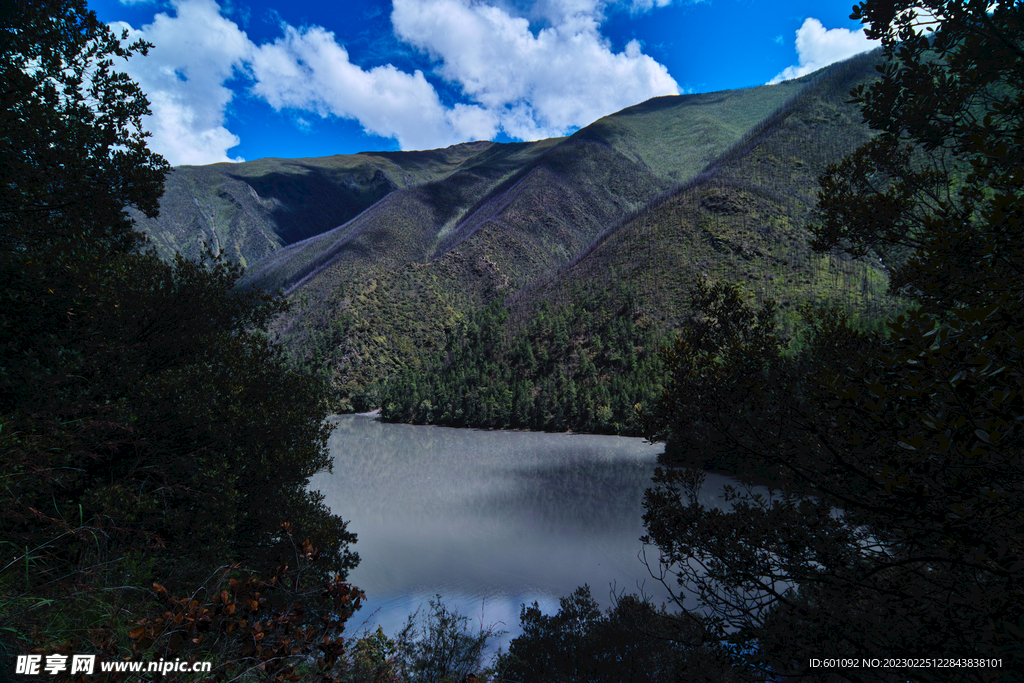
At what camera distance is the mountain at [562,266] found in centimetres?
5894

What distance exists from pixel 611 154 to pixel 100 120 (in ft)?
511

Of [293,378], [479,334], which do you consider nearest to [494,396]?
[479,334]

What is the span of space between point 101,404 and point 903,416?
8.66 metres

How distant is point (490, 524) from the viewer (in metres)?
21.2

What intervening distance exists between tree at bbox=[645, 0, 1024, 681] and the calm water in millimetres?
5124

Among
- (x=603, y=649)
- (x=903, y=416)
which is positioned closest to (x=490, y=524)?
(x=603, y=649)

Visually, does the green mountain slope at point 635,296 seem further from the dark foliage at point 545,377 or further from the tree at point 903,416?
the tree at point 903,416

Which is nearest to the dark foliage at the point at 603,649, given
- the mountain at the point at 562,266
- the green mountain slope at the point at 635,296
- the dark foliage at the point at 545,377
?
the mountain at the point at 562,266

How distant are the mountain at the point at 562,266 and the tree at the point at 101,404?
6960mm

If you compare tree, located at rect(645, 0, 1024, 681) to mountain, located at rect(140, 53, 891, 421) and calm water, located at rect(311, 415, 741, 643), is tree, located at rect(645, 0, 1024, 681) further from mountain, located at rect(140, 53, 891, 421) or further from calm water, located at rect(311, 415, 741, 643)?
mountain, located at rect(140, 53, 891, 421)

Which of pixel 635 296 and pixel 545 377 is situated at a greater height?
pixel 635 296

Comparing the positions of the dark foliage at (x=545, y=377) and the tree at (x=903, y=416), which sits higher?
the dark foliage at (x=545, y=377)

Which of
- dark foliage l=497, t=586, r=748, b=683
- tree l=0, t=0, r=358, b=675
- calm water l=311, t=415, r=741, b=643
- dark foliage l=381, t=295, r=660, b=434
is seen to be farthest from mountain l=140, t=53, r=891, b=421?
dark foliage l=497, t=586, r=748, b=683

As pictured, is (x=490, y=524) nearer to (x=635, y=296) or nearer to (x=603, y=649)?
(x=603, y=649)
